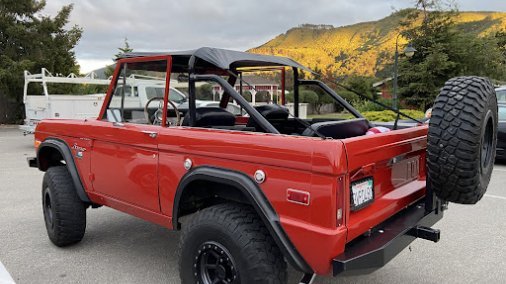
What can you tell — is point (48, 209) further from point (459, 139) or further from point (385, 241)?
point (459, 139)

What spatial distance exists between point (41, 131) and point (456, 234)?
Answer: 4.76 metres

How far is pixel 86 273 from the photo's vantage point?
144 inches

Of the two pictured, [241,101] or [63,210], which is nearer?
[241,101]

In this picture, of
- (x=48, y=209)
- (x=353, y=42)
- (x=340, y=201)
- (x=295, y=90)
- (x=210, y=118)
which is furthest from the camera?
(x=353, y=42)

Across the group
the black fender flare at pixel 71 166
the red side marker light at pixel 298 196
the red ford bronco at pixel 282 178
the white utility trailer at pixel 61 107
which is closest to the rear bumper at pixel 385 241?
the red ford bronco at pixel 282 178

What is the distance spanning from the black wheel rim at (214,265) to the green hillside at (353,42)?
20551 mm

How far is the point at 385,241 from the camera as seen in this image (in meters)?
2.53

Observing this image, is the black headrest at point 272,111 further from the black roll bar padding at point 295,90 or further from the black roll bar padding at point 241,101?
the black roll bar padding at point 241,101

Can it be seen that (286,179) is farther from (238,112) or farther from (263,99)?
(238,112)

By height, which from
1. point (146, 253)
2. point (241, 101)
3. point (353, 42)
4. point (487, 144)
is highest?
point (353, 42)

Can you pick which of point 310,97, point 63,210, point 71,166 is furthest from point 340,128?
point 310,97

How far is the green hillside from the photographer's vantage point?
31806 millimetres

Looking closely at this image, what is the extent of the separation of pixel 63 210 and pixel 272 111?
7.43ft

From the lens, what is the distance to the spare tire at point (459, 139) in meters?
2.51
